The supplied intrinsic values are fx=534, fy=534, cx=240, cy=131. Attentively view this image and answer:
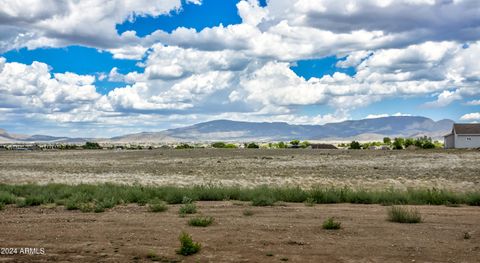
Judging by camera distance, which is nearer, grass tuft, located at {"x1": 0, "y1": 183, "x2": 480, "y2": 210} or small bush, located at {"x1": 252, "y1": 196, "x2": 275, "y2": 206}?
small bush, located at {"x1": 252, "y1": 196, "x2": 275, "y2": 206}

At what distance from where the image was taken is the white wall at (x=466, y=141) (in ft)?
277

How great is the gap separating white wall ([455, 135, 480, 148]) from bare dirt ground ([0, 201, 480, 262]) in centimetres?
7353

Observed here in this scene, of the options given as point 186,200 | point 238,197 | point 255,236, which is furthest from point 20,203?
point 255,236

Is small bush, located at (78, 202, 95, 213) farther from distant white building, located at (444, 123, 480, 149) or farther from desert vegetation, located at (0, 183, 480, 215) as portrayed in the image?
distant white building, located at (444, 123, 480, 149)

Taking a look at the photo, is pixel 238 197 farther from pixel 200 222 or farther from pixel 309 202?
pixel 200 222

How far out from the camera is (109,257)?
10.7 metres

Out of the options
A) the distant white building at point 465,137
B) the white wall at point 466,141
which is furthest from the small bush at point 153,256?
the white wall at point 466,141

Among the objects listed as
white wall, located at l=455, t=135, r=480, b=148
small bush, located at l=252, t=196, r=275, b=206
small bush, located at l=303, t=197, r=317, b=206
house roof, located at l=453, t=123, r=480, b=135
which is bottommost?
small bush, located at l=303, t=197, r=317, b=206

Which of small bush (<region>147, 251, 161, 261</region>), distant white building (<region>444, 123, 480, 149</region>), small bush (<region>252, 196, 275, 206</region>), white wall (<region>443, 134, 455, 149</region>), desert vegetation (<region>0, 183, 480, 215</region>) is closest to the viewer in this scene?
small bush (<region>147, 251, 161, 261</region>)

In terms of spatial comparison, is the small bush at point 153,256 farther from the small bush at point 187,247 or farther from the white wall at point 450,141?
the white wall at point 450,141

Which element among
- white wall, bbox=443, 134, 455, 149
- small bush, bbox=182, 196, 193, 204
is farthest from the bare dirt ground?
white wall, bbox=443, 134, 455, 149

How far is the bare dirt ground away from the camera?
1064 cm

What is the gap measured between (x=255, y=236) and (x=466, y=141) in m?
81.3

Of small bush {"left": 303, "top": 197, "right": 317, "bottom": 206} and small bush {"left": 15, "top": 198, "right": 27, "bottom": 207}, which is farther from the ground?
small bush {"left": 15, "top": 198, "right": 27, "bottom": 207}
